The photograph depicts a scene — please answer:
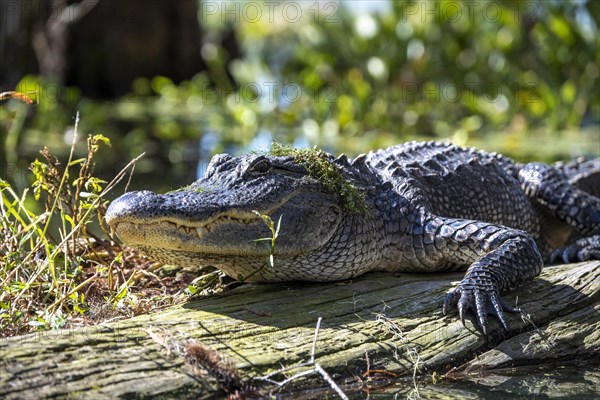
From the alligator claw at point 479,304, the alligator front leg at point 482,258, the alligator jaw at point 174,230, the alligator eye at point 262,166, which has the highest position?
the alligator eye at point 262,166

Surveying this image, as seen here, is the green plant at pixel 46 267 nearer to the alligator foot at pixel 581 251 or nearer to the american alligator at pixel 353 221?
the american alligator at pixel 353 221

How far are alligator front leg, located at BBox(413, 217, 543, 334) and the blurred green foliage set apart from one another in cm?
601

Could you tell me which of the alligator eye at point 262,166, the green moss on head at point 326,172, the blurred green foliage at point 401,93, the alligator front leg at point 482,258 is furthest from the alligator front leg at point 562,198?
the blurred green foliage at point 401,93

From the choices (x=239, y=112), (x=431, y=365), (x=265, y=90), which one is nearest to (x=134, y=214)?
(x=431, y=365)

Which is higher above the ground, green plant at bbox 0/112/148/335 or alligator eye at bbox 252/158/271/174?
alligator eye at bbox 252/158/271/174

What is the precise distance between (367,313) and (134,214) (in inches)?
48.0

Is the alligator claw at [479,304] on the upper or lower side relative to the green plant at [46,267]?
lower

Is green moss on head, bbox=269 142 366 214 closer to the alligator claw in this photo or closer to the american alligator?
the american alligator

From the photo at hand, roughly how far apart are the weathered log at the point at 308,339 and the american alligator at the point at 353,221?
13 cm

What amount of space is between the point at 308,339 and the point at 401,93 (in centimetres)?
988

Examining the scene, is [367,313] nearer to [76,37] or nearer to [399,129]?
[399,129]

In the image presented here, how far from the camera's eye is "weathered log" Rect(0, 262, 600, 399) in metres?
3.44

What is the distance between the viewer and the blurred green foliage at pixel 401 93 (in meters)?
12.1

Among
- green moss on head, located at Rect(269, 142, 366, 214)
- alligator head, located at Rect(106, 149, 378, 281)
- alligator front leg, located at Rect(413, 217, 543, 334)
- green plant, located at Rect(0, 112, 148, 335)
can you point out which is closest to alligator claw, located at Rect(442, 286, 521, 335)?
alligator front leg, located at Rect(413, 217, 543, 334)
